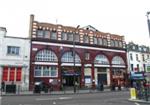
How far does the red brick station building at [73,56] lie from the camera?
40281mm

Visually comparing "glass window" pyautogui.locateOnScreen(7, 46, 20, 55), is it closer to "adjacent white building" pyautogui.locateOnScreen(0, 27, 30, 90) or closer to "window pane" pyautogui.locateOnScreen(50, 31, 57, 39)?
"adjacent white building" pyautogui.locateOnScreen(0, 27, 30, 90)

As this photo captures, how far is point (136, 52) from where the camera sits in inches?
2274

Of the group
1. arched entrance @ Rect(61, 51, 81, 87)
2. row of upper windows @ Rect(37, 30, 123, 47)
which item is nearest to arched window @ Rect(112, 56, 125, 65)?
row of upper windows @ Rect(37, 30, 123, 47)

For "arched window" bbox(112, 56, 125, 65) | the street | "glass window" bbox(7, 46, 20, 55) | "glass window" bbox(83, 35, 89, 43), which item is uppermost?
"glass window" bbox(83, 35, 89, 43)

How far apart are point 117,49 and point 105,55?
4.56 m

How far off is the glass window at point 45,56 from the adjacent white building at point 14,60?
6.83 feet

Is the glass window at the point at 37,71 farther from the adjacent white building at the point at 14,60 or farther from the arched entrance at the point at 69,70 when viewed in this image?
the arched entrance at the point at 69,70

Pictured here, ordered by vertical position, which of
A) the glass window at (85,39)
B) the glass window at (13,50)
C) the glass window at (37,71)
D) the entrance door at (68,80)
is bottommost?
the entrance door at (68,80)

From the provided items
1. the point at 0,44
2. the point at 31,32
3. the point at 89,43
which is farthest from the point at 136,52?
the point at 0,44

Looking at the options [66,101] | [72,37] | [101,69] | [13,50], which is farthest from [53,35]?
[66,101]

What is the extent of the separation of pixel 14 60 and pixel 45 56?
Answer: 6.08 meters

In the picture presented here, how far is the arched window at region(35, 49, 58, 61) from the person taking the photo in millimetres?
40300

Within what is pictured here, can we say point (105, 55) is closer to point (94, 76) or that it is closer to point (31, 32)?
point (94, 76)

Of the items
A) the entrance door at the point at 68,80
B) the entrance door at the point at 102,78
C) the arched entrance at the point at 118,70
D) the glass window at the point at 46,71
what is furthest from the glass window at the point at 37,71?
the arched entrance at the point at 118,70
